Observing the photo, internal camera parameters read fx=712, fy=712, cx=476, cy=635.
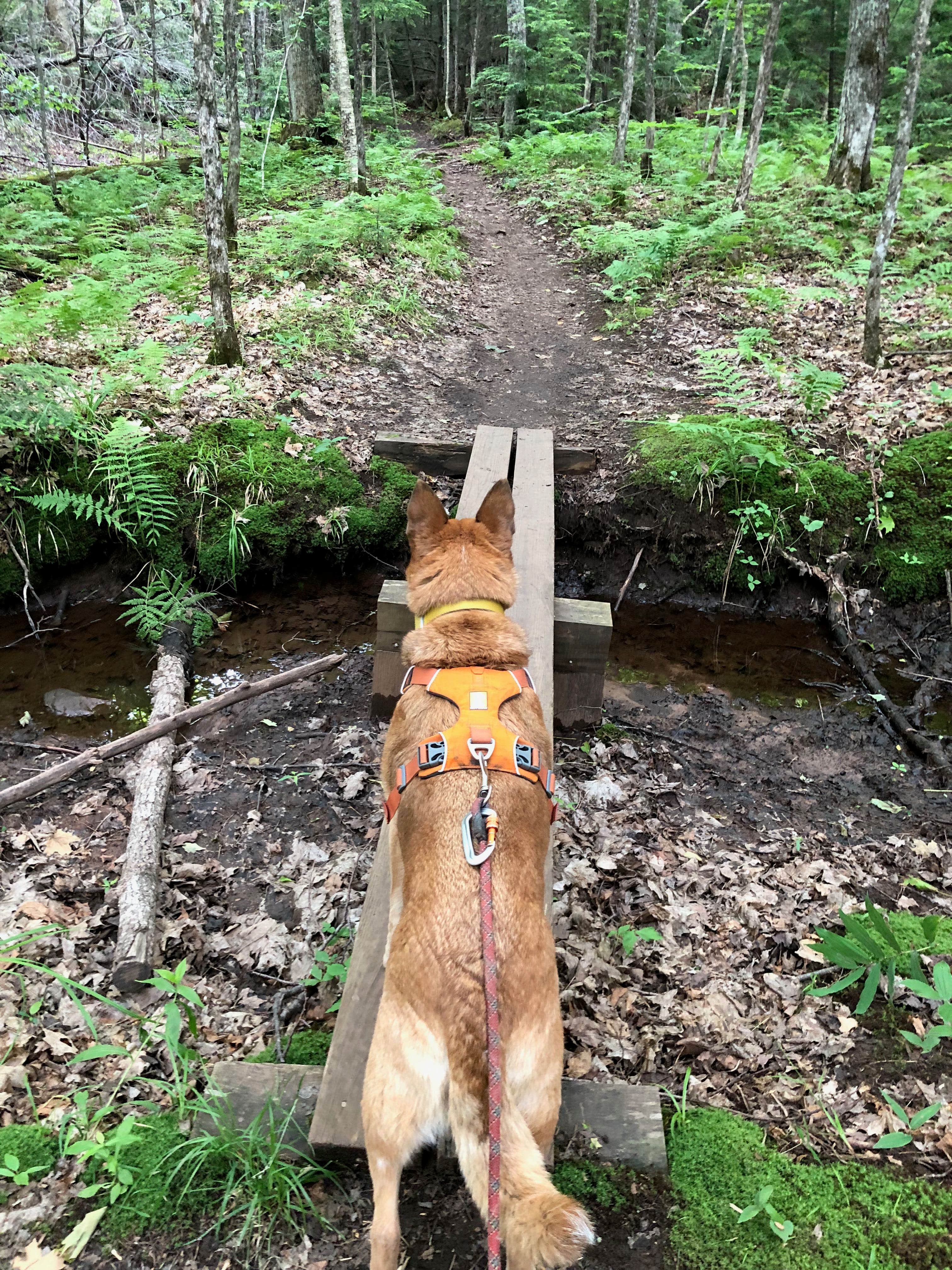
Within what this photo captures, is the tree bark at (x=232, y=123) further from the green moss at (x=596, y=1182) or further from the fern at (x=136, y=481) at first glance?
the green moss at (x=596, y=1182)

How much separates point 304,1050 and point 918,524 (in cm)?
670

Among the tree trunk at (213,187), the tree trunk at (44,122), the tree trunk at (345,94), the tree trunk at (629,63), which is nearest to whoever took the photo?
the tree trunk at (213,187)

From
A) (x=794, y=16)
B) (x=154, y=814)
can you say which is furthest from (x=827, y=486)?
(x=794, y=16)

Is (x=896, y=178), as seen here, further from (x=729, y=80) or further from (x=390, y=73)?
(x=390, y=73)

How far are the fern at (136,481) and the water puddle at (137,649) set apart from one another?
34.8 inches

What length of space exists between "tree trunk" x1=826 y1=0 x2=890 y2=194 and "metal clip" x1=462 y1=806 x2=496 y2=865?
1445 centimetres

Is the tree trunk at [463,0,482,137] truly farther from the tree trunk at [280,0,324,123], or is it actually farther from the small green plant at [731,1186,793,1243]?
the small green plant at [731,1186,793,1243]

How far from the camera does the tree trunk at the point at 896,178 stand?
746 centimetres

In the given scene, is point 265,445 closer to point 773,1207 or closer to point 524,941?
point 524,941

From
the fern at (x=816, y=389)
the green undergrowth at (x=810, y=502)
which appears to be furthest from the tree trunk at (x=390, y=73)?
the green undergrowth at (x=810, y=502)

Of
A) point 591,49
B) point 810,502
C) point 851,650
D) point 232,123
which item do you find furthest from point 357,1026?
point 591,49

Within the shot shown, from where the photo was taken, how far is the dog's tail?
1.68m

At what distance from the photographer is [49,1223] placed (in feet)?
8.06

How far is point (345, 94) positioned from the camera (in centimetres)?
1289
